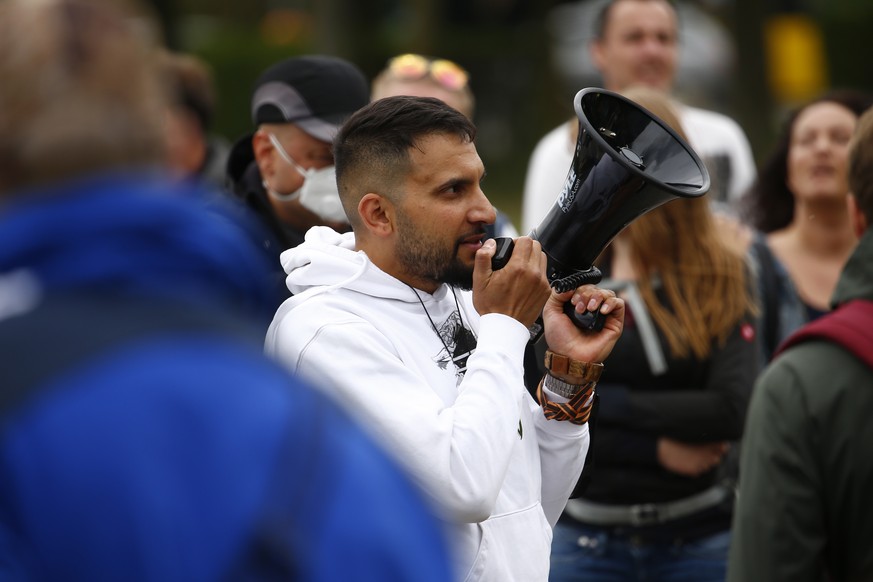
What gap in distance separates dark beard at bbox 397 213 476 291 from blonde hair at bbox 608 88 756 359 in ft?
4.22

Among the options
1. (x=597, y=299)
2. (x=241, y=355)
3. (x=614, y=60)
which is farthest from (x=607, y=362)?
(x=241, y=355)

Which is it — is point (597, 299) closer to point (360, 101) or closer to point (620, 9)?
point (360, 101)

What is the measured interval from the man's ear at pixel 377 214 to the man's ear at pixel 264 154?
3.79 ft

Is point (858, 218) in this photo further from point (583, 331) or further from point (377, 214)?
point (377, 214)

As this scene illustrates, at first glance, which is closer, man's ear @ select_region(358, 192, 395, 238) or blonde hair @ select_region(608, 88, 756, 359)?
man's ear @ select_region(358, 192, 395, 238)

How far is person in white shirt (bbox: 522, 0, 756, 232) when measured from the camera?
5.43 metres

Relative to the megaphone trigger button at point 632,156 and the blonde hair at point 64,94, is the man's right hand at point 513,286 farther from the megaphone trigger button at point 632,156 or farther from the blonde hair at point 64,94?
the blonde hair at point 64,94

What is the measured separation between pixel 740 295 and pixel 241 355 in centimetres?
309

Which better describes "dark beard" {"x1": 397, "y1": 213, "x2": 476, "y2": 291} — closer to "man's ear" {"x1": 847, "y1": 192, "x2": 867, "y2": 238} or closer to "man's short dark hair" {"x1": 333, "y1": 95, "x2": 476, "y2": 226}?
"man's short dark hair" {"x1": 333, "y1": 95, "x2": 476, "y2": 226}

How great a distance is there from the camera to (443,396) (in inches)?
107

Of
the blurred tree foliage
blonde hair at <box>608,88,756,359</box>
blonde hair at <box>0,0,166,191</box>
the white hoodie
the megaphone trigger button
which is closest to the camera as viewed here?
blonde hair at <box>0,0,166,191</box>

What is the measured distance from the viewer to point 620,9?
19.8 feet

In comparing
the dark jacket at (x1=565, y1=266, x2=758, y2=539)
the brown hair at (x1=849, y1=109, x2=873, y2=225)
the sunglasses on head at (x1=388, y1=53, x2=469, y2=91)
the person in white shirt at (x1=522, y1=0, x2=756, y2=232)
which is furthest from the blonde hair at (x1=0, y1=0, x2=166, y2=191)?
the person in white shirt at (x1=522, y1=0, x2=756, y2=232)

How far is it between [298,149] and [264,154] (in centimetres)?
13
